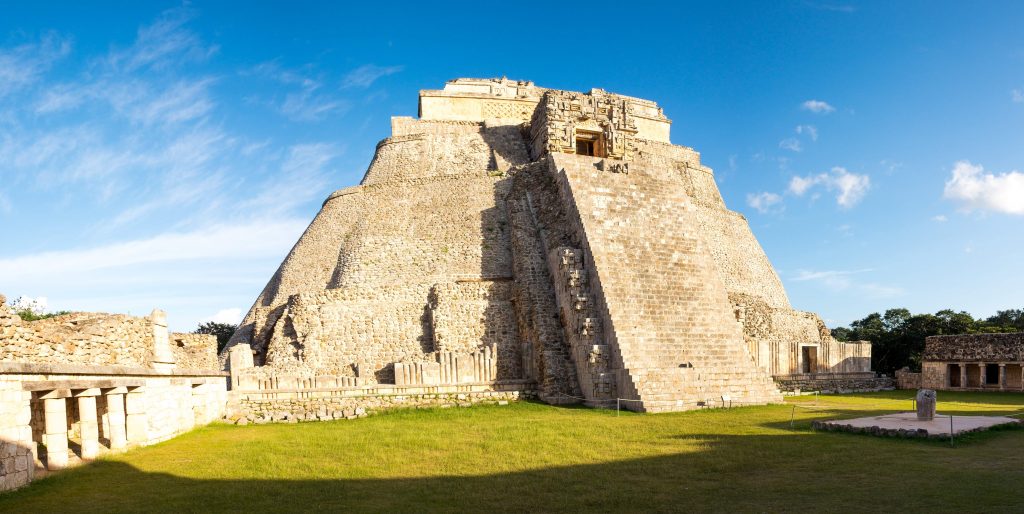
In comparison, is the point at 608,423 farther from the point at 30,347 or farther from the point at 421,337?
the point at 30,347

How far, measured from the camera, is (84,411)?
404 inches

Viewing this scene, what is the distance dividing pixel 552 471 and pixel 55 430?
285 inches

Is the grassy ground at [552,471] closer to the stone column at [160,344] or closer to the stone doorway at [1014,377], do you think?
the stone column at [160,344]

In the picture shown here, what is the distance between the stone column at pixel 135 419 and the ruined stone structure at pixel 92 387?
0.02 metres

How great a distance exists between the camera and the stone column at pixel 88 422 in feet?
33.6

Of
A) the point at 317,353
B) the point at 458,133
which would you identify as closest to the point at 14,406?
the point at 317,353

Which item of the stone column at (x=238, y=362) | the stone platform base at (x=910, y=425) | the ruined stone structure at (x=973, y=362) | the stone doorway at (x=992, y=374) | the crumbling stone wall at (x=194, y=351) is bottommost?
the stone doorway at (x=992, y=374)

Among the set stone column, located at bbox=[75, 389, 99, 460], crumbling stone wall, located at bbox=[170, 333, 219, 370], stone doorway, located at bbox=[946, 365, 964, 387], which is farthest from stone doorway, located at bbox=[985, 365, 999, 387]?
stone column, located at bbox=[75, 389, 99, 460]

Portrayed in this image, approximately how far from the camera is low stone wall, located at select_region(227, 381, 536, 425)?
1563cm

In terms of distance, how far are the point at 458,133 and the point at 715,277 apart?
1613 centimetres

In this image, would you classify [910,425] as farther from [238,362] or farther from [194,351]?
[238,362]

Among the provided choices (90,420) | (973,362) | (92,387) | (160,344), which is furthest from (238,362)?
(973,362)

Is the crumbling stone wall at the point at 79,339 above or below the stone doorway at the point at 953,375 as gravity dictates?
above

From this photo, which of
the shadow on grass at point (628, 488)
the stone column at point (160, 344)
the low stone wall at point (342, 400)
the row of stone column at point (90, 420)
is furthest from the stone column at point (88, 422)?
the low stone wall at point (342, 400)
